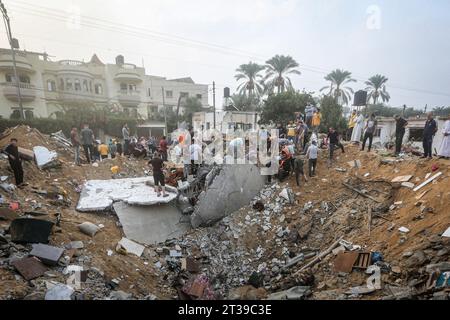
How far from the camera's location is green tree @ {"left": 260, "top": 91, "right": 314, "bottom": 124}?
20453 mm

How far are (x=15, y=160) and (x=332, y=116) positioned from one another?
807 inches

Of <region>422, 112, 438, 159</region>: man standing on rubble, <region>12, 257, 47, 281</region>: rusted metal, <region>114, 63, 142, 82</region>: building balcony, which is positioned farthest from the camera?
<region>114, 63, 142, 82</region>: building balcony

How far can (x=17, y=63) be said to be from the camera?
2120 cm

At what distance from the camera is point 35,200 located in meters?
6.35

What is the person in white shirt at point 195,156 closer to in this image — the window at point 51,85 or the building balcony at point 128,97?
the building balcony at point 128,97

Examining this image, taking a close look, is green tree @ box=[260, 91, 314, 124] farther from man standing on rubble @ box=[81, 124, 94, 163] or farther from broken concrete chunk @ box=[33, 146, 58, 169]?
broken concrete chunk @ box=[33, 146, 58, 169]

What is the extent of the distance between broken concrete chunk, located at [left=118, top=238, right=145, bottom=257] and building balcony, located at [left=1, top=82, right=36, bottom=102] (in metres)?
22.5

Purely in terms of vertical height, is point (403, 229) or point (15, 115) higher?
point (15, 115)

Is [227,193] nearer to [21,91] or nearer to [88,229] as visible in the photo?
[88,229]

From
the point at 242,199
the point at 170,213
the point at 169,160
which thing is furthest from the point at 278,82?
the point at 170,213

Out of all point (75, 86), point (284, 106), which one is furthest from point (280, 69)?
point (75, 86)

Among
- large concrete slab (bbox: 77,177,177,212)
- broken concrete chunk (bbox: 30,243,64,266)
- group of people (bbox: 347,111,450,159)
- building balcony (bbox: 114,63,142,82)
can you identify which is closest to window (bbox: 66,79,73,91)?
building balcony (bbox: 114,63,142,82)

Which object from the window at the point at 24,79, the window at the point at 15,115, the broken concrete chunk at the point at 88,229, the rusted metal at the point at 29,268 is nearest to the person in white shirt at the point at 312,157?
the broken concrete chunk at the point at 88,229

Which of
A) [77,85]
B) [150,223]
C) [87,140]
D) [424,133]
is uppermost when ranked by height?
[77,85]
